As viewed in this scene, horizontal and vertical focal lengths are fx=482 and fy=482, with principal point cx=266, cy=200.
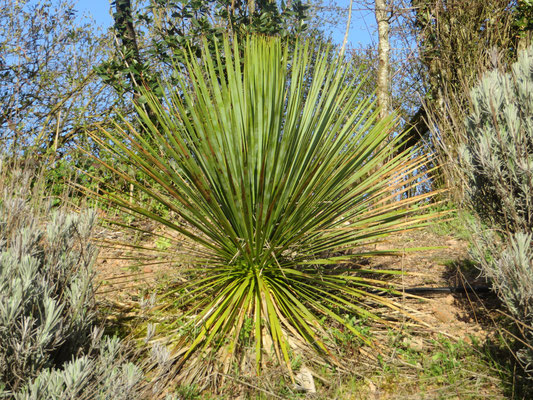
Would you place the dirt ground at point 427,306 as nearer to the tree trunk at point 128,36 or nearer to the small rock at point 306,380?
the small rock at point 306,380

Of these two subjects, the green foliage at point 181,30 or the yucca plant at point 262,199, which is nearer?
the yucca plant at point 262,199

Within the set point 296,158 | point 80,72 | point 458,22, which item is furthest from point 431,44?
point 80,72

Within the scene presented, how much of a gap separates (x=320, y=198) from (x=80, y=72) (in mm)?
5405

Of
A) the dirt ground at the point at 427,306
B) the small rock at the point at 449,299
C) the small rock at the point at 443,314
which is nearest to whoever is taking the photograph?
the dirt ground at the point at 427,306

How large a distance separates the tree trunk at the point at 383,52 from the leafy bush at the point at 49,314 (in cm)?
491

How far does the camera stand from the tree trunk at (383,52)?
671 centimetres

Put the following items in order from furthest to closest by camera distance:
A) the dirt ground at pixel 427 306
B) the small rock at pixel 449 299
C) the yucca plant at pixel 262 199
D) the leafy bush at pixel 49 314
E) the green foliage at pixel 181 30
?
the green foliage at pixel 181 30, the small rock at pixel 449 299, the yucca plant at pixel 262 199, the dirt ground at pixel 427 306, the leafy bush at pixel 49 314

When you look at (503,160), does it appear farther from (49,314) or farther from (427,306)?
(49,314)

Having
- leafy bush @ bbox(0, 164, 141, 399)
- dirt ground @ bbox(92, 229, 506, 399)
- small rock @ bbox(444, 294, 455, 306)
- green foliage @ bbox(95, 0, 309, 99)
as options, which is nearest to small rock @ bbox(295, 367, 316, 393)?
dirt ground @ bbox(92, 229, 506, 399)

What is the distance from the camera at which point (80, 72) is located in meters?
7.30

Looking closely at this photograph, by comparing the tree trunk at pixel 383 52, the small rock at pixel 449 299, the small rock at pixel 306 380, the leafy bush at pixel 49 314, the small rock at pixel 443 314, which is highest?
the tree trunk at pixel 383 52

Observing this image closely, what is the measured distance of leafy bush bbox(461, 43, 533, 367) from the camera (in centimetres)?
293

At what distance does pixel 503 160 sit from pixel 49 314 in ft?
9.15

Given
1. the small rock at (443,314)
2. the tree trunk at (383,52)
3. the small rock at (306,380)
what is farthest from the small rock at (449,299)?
the tree trunk at (383,52)
